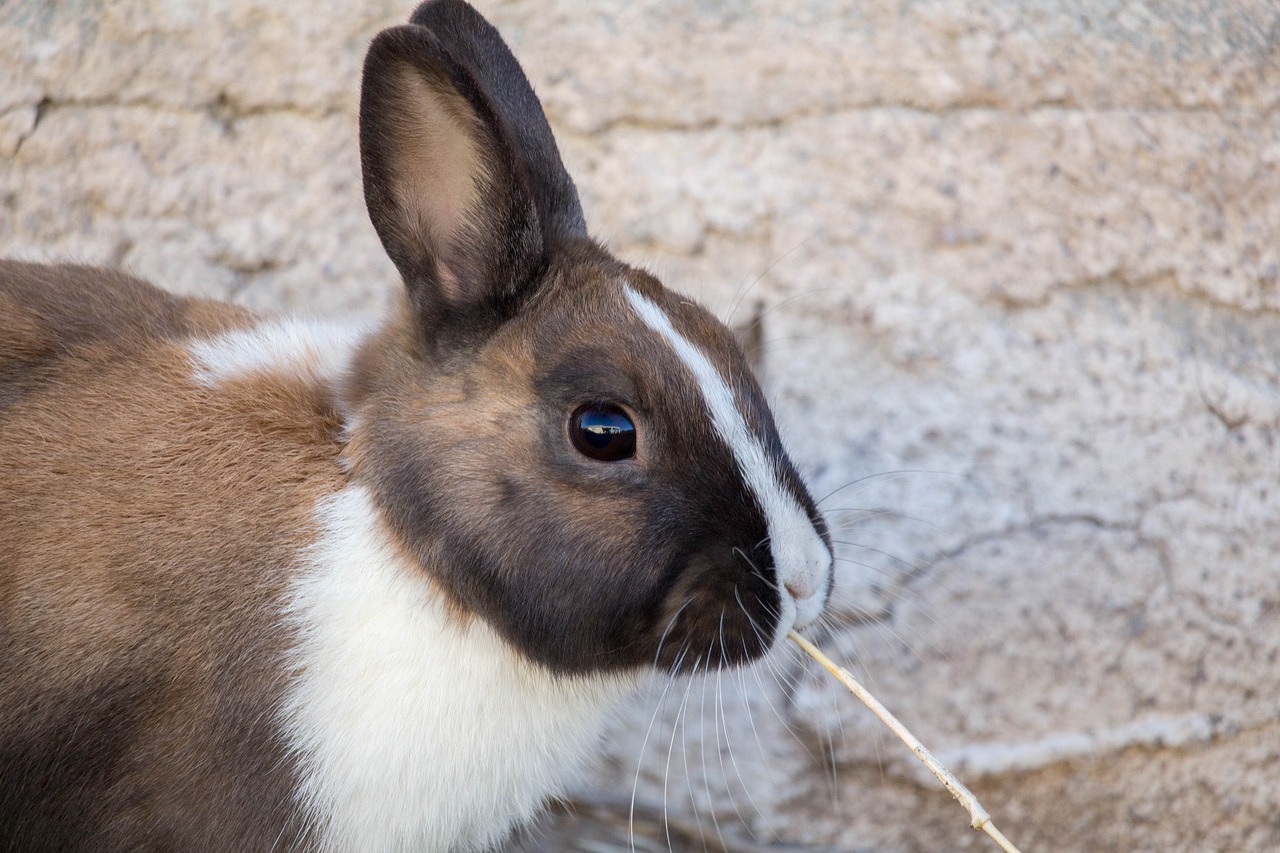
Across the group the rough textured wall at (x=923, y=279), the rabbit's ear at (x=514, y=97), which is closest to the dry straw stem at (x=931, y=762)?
the rough textured wall at (x=923, y=279)

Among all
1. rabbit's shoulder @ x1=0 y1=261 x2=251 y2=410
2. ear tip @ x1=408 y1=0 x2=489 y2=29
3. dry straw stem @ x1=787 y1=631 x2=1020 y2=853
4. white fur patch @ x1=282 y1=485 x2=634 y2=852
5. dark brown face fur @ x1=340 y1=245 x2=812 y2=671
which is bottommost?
dry straw stem @ x1=787 y1=631 x2=1020 y2=853

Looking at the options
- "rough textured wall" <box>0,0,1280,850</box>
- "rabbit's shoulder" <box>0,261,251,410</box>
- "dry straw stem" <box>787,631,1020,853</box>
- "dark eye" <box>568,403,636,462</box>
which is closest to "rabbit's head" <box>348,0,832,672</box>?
"dark eye" <box>568,403,636,462</box>

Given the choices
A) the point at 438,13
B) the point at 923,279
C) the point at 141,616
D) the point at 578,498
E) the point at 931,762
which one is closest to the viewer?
the point at 578,498

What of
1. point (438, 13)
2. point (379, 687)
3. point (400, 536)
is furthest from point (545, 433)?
point (438, 13)

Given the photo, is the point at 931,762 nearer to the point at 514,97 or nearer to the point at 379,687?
the point at 379,687

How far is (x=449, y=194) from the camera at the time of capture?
256cm

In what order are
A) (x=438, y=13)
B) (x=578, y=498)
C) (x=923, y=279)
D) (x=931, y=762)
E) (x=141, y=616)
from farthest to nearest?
(x=923, y=279) → (x=438, y=13) → (x=931, y=762) → (x=141, y=616) → (x=578, y=498)

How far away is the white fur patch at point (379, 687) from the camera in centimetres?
261

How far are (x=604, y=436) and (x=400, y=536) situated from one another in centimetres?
49

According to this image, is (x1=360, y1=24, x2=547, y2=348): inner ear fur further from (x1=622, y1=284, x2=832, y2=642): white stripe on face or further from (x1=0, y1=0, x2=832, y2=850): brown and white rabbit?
(x1=622, y1=284, x2=832, y2=642): white stripe on face

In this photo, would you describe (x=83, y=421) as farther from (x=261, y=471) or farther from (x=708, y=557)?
(x=708, y=557)

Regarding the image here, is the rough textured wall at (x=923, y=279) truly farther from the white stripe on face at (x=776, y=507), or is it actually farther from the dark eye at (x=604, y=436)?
the dark eye at (x=604, y=436)

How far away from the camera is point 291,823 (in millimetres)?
2594

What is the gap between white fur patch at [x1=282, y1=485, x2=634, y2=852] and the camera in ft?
8.55
